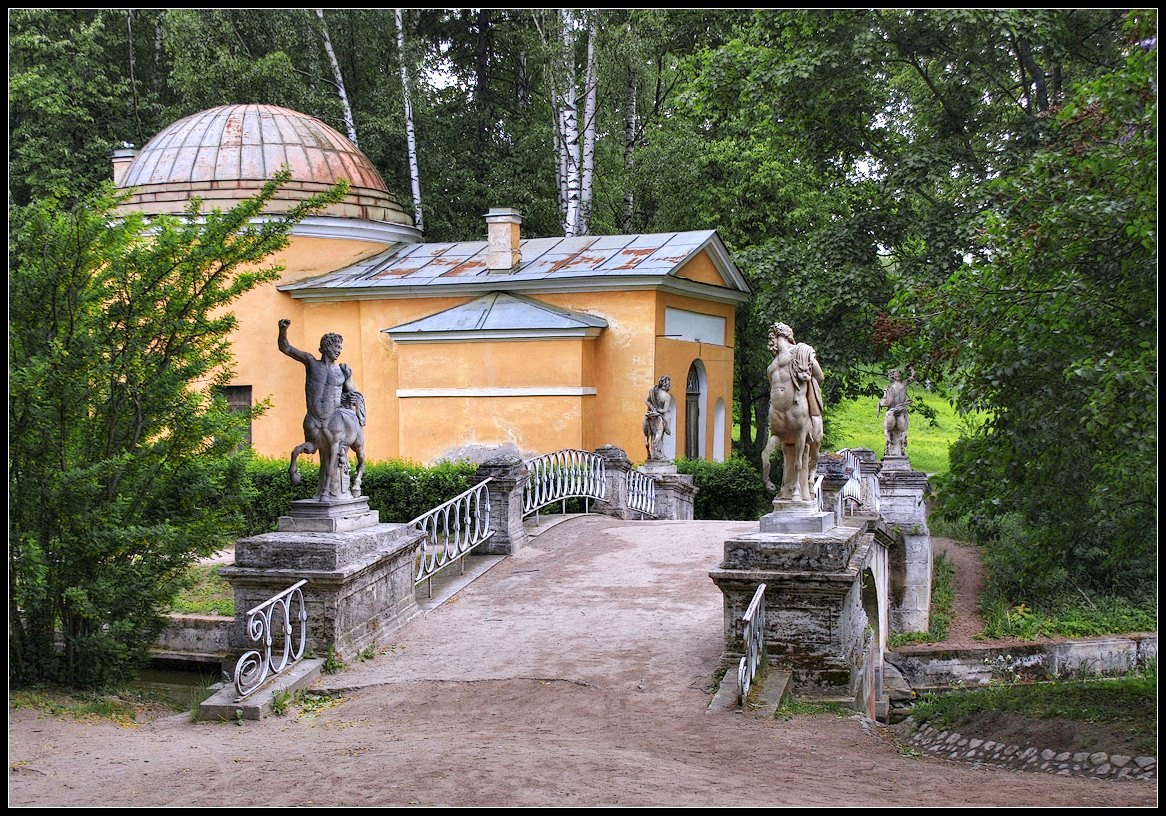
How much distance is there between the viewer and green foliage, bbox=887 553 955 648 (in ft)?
59.1

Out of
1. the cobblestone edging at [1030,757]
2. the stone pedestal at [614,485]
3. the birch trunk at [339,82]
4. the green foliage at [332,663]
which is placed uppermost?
the birch trunk at [339,82]

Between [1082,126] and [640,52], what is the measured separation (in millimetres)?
18945

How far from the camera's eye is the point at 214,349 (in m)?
9.11

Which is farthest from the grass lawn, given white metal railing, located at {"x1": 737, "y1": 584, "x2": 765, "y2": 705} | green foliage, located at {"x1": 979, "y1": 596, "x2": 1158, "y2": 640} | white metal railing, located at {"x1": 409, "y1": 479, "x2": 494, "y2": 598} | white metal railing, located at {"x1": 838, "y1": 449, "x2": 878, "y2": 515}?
white metal railing, located at {"x1": 737, "y1": 584, "x2": 765, "y2": 705}

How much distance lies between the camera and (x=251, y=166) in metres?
23.7

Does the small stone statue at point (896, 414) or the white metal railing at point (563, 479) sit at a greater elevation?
the small stone statue at point (896, 414)

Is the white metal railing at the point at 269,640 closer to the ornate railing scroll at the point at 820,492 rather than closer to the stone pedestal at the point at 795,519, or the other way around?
the stone pedestal at the point at 795,519

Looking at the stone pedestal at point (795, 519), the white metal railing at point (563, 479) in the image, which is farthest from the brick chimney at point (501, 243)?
the stone pedestal at point (795, 519)

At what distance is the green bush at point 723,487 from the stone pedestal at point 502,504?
7662 millimetres

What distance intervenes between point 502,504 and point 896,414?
10.0m

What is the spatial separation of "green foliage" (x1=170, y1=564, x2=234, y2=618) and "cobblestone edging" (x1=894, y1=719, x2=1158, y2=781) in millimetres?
7027

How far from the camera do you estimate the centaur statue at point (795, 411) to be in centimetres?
900

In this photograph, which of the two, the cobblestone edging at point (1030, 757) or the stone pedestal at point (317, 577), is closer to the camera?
the cobblestone edging at point (1030, 757)

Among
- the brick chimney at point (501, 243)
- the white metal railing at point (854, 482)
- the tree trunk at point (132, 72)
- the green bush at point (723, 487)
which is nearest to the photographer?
the white metal railing at point (854, 482)
